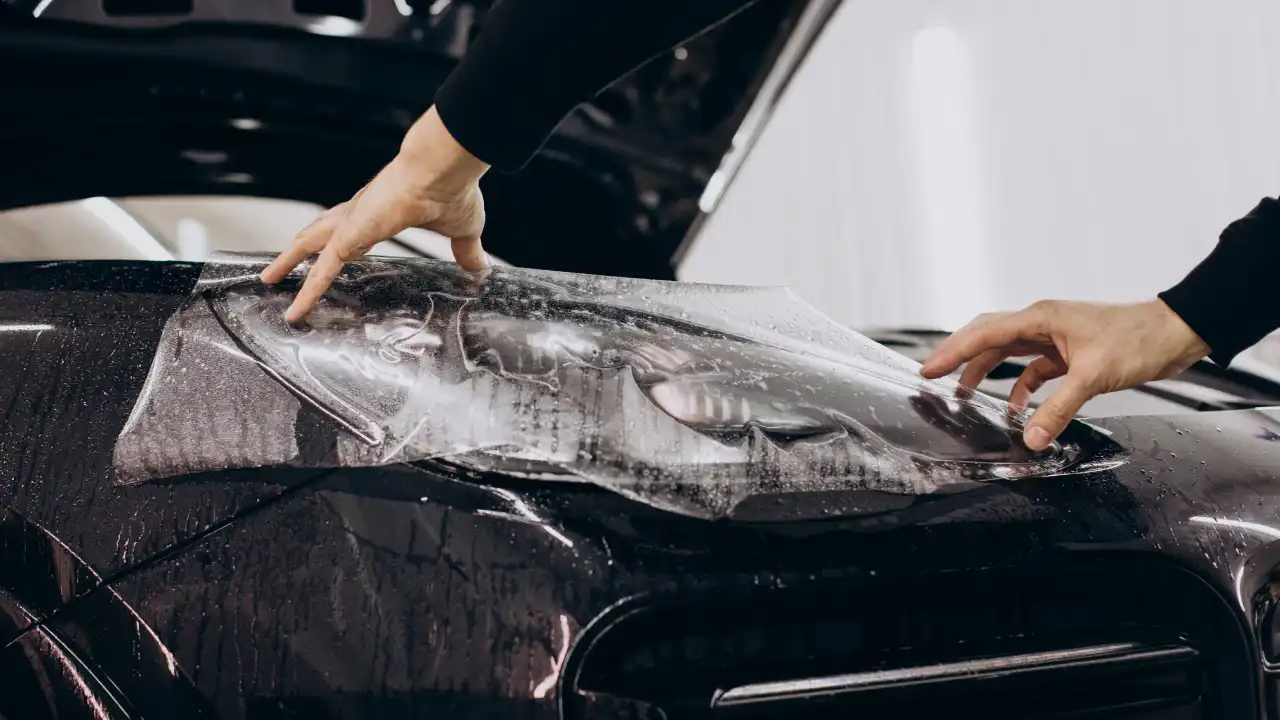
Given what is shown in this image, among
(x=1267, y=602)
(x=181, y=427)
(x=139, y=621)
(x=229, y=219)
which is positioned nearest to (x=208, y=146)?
(x=229, y=219)

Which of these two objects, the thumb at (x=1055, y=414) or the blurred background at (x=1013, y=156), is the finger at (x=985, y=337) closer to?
the thumb at (x=1055, y=414)

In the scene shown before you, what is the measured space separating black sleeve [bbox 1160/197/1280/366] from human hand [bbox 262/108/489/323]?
80cm

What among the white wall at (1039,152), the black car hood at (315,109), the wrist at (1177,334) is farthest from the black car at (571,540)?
the white wall at (1039,152)

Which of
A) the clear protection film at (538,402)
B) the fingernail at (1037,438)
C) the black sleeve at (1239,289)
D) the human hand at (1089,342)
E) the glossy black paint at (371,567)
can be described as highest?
the black sleeve at (1239,289)

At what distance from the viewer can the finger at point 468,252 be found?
1035 mm

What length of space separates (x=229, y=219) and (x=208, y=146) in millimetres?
125

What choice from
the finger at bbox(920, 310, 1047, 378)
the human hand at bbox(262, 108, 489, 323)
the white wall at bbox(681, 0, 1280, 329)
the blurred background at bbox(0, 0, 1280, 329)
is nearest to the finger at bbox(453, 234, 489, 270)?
the human hand at bbox(262, 108, 489, 323)

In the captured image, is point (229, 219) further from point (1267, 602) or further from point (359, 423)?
point (1267, 602)

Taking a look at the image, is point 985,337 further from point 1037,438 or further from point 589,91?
point 589,91

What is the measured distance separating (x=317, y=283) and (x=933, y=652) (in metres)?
0.61

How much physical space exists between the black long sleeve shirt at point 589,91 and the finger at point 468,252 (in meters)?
0.19

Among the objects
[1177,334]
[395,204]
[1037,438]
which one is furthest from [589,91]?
[1177,334]

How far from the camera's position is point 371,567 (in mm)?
585

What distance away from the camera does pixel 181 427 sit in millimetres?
630
